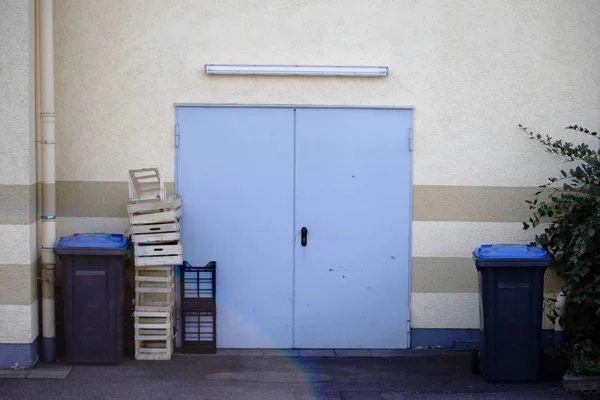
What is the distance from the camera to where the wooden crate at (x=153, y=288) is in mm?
7434

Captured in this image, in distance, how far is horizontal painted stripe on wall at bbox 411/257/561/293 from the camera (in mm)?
7883

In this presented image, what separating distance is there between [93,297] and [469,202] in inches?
142

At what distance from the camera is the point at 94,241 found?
7145 mm

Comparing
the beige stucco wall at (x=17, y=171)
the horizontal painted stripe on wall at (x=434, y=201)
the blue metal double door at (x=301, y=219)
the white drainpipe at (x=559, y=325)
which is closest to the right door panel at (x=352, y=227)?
the blue metal double door at (x=301, y=219)

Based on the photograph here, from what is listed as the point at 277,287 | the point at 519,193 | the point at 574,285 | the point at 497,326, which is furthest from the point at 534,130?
the point at 277,287

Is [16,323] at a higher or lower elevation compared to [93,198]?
lower

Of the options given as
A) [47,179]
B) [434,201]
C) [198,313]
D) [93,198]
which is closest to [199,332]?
[198,313]

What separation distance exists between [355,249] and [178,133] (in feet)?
6.62

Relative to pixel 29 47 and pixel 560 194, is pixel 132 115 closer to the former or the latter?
pixel 29 47

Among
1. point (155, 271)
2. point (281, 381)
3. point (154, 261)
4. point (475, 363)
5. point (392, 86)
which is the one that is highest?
point (392, 86)

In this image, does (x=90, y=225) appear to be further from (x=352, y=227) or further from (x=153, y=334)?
(x=352, y=227)

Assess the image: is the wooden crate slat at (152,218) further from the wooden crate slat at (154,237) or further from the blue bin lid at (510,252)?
the blue bin lid at (510,252)

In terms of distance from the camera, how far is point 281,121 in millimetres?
7750

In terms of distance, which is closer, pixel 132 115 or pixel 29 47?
pixel 29 47
